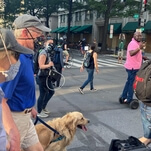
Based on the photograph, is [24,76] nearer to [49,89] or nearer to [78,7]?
[49,89]

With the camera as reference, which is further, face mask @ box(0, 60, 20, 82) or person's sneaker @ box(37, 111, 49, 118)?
person's sneaker @ box(37, 111, 49, 118)

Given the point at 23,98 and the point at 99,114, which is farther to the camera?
the point at 99,114

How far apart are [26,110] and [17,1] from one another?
4809 cm

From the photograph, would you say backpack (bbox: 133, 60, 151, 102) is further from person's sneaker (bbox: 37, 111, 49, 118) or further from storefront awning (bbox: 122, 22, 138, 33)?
storefront awning (bbox: 122, 22, 138, 33)

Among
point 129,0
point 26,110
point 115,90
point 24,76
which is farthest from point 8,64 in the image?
point 129,0

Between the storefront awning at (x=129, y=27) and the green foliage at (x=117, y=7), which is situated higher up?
the green foliage at (x=117, y=7)

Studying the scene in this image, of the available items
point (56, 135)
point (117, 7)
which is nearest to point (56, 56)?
point (56, 135)

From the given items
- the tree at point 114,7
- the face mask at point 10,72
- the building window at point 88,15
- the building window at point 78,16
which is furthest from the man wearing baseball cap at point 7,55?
the building window at point 78,16

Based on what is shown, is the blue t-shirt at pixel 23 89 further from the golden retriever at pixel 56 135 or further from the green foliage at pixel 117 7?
the green foliage at pixel 117 7

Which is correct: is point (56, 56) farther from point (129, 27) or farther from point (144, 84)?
point (129, 27)

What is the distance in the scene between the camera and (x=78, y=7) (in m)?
39.1

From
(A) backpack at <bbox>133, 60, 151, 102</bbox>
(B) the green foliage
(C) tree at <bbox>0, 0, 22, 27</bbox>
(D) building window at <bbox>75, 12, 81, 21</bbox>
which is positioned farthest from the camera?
(D) building window at <bbox>75, 12, 81, 21</bbox>

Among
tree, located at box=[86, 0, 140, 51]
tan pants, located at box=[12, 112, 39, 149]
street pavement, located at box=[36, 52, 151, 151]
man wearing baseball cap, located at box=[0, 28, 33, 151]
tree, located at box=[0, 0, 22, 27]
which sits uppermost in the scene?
tree, located at box=[0, 0, 22, 27]

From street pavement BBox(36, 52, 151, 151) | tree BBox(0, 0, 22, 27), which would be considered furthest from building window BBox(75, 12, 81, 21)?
street pavement BBox(36, 52, 151, 151)
